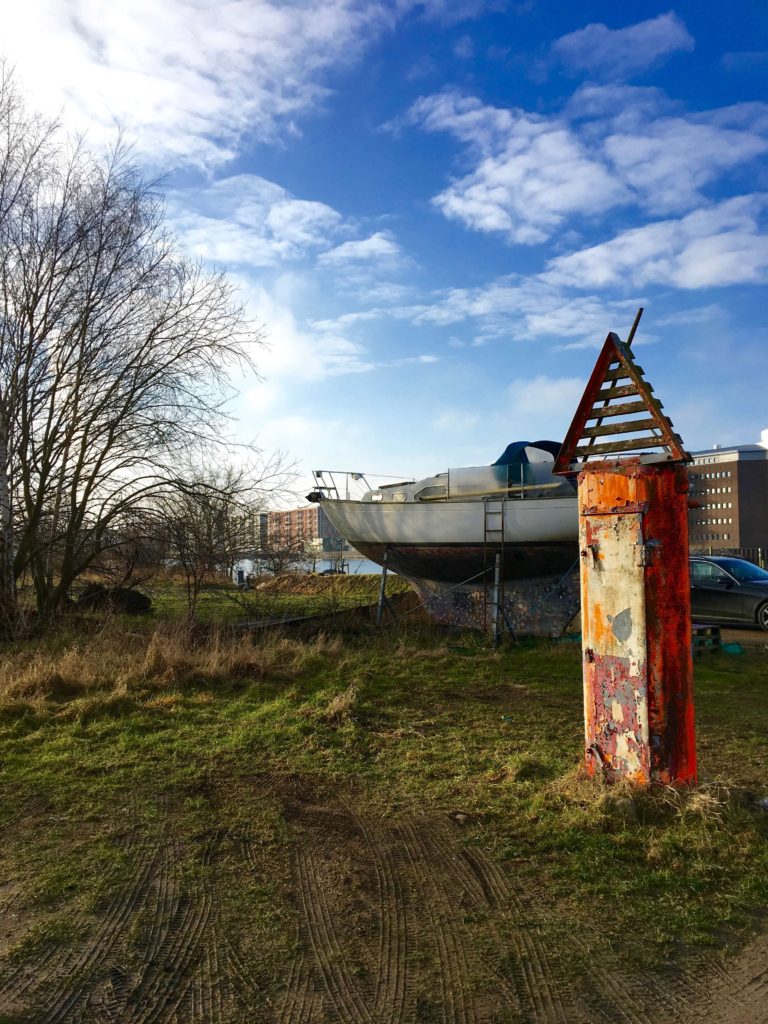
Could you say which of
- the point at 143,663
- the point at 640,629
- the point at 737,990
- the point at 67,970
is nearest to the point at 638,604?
the point at 640,629

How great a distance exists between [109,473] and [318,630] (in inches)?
207

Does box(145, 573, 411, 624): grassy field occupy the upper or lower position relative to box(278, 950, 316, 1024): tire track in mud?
upper

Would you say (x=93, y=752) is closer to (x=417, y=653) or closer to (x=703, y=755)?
(x=703, y=755)

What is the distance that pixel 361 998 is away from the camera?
2885 mm

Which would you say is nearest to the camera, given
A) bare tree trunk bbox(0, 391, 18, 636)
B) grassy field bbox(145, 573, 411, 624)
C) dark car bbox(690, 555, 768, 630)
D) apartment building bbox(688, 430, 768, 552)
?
bare tree trunk bbox(0, 391, 18, 636)

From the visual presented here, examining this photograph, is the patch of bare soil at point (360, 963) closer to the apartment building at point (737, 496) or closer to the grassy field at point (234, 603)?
the grassy field at point (234, 603)

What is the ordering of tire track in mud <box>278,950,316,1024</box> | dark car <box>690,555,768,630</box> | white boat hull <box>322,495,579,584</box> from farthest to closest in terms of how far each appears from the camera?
dark car <box>690,555,768,630</box> < white boat hull <box>322,495,579,584</box> < tire track in mud <box>278,950,316,1024</box>

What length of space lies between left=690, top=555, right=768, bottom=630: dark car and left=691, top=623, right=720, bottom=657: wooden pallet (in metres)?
3.05

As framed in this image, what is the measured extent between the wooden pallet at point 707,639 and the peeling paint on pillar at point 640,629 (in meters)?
7.90

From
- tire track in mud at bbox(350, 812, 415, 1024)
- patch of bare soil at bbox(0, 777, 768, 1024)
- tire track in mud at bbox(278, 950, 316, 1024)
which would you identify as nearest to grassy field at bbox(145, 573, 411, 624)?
tire track in mud at bbox(350, 812, 415, 1024)

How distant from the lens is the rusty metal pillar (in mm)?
4816

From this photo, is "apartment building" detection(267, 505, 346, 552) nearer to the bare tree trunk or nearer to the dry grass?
the dry grass

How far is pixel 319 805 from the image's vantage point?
5.13 metres

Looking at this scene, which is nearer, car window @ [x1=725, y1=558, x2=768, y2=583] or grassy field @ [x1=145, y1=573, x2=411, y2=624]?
car window @ [x1=725, y1=558, x2=768, y2=583]
